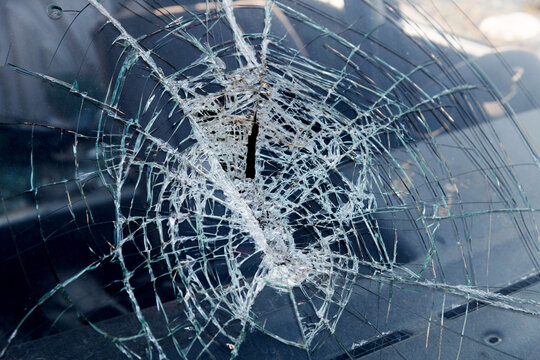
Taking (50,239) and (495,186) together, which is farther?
(495,186)

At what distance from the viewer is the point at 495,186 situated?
45.2 inches

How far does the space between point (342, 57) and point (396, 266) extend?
1.74ft

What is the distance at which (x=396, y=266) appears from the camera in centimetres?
114

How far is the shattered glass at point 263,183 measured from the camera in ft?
3.18

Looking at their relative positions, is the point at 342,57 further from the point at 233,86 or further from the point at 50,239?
the point at 50,239

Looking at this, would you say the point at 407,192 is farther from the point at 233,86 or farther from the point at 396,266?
the point at 233,86

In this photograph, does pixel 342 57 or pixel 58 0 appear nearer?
pixel 58 0

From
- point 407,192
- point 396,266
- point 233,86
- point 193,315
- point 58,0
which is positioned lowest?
point 193,315

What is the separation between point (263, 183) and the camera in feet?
3.76

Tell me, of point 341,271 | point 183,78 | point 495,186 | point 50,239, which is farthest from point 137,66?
point 495,186

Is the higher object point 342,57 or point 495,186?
point 342,57

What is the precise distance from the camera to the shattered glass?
3.18 ft

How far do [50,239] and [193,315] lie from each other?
1.16 feet

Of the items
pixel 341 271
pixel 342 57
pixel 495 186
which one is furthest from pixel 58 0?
pixel 495 186
